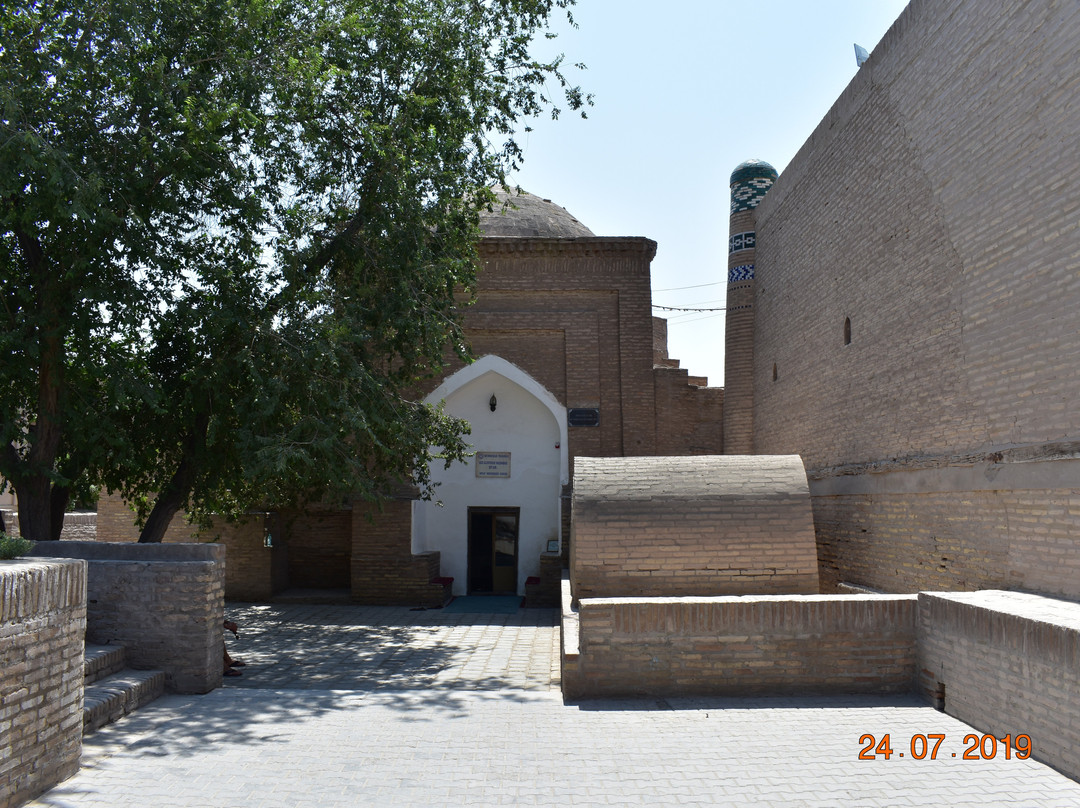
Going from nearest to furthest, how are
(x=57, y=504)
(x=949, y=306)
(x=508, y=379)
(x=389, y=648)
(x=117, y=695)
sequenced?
(x=117, y=695)
(x=949, y=306)
(x=57, y=504)
(x=389, y=648)
(x=508, y=379)

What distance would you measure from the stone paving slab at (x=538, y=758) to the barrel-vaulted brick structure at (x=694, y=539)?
182 centimetres

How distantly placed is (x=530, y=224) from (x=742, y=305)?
13.3 feet

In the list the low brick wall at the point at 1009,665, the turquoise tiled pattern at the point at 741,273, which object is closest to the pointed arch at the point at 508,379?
the turquoise tiled pattern at the point at 741,273

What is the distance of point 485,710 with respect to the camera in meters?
5.64

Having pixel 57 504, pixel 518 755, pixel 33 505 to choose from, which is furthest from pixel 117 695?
pixel 57 504

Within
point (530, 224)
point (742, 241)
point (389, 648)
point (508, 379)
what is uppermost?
point (530, 224)

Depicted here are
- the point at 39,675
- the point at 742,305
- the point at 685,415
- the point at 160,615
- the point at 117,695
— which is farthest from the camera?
the point at 685,415

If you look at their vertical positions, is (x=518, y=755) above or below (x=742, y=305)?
below

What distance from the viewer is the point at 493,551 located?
13766 millimetres

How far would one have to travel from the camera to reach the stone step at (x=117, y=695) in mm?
4887

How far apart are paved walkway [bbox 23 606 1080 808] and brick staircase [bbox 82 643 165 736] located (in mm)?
132

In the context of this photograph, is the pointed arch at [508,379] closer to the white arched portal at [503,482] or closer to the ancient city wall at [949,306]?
the white arched portal at [503,482]

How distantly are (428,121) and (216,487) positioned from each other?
16.4ft

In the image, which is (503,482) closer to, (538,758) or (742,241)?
(742,241)
